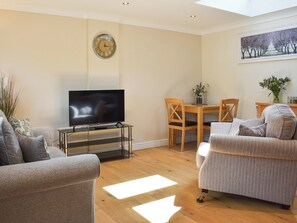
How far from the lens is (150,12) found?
424 centimetres

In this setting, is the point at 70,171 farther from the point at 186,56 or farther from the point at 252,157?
the point at 186,56

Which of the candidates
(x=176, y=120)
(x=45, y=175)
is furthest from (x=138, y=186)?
(x=176, y=120)

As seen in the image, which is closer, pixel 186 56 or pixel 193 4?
pixel 193 4

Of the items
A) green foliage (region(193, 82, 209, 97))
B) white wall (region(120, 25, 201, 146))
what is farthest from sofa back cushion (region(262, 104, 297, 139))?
green foliage (region(193, 82, 209, 97))

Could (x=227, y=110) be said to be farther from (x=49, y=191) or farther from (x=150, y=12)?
(x=49, y=191)

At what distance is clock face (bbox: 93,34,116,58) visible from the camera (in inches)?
171

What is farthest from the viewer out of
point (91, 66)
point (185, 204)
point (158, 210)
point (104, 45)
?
point (104, 45)

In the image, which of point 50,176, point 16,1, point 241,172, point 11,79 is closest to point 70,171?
point 50,176

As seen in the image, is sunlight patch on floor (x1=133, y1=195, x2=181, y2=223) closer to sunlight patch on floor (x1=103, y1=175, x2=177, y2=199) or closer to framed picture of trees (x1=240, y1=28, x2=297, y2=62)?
sunlight patch on floor (x1=103, y1=175, x2=177, y2=199)

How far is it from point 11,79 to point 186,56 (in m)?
3.29

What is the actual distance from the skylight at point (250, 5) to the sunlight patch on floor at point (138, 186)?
2.46 metres

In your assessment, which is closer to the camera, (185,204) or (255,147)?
(255,147)

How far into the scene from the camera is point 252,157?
244 centimetres

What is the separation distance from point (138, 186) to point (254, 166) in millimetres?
1321
